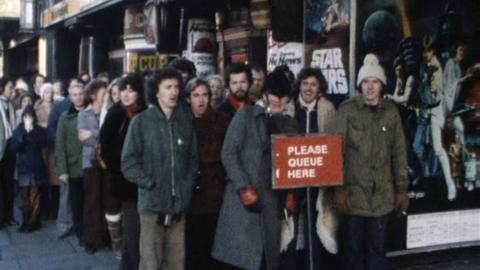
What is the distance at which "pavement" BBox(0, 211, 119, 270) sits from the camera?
7.18 m

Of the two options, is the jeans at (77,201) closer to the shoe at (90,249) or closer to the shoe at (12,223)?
the shoe at (90,249)

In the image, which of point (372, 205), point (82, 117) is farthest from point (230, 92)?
point (82, 117)

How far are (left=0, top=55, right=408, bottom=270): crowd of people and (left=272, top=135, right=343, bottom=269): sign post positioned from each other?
290mm

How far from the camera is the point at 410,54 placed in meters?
6.67

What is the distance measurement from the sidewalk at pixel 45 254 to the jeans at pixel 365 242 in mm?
2449

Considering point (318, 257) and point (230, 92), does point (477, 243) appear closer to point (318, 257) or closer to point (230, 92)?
point (318, 257)

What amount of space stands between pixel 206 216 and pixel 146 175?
85 centimetres

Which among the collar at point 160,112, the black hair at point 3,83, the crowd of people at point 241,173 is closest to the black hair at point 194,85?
the crowd of people at point 241,173

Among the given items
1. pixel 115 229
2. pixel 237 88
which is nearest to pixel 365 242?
pixel 237 88

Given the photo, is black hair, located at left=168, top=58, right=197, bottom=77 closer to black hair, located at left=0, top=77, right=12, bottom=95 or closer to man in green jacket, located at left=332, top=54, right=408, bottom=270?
man in green jacket, located at left=332, top=54, right=408, bottom=270

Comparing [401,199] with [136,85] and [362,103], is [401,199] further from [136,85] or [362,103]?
[136,85]

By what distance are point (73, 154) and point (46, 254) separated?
3.70 feet

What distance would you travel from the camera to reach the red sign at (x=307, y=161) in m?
5.24

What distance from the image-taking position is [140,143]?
17.4 ft
